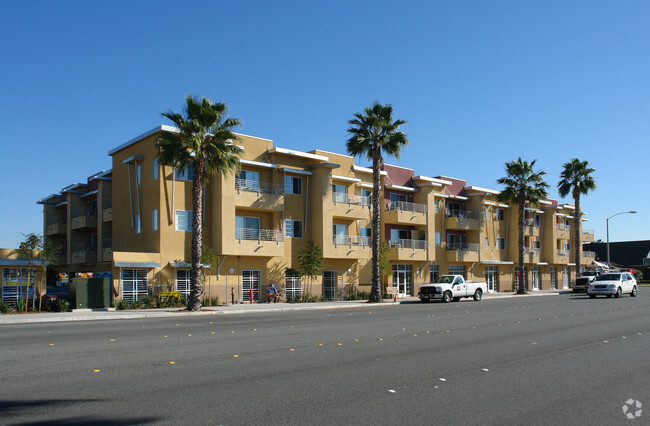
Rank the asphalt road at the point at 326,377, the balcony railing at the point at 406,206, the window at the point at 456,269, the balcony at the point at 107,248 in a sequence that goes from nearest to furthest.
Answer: the asphalt road at the point at 326,377 < the balcony at the point at 107,248 < the balcony railing at the point at 406,206 < the window at the point at 456,269

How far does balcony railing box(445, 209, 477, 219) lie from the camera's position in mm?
52562

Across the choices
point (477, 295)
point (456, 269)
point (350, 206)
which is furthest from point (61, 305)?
point (456, 269)

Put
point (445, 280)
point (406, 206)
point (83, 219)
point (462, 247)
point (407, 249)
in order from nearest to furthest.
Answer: point (445, 280), point (83, 219), point (407, 249), point (406, 206), point (462, 247)

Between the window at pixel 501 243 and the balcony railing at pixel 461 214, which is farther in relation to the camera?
the window at pixel 501 243

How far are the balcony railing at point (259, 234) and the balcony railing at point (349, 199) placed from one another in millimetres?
5577

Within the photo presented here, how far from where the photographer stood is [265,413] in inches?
276

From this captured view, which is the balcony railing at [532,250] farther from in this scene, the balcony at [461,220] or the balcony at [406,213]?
the balcony at [406,213]

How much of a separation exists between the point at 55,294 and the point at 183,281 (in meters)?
6.95

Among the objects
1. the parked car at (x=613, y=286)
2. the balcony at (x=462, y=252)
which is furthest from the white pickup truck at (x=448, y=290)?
the balcony at (x=462, y=252)

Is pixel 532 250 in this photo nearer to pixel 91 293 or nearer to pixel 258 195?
pixel 258 195

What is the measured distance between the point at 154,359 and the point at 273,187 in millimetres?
26850

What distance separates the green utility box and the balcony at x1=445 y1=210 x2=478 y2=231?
31363mm

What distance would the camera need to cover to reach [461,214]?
5384cm

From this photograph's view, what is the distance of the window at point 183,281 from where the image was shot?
33688mm
